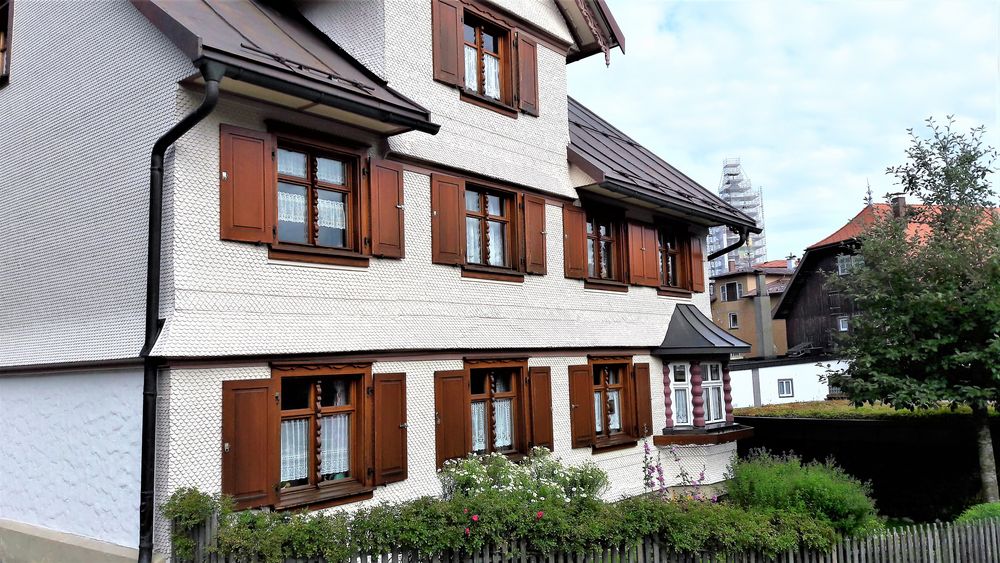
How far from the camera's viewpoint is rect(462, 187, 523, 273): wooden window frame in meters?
12.1

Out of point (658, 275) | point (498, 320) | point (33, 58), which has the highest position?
point (33, 58)

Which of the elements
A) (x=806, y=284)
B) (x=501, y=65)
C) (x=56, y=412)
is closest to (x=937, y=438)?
(x=501, y=65)

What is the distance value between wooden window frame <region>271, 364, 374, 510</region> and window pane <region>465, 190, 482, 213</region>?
3.33 meters

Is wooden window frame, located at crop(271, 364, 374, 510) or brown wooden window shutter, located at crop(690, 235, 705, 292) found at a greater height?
brown wooden window shutter, located at crop(690, 235, 705, 292)

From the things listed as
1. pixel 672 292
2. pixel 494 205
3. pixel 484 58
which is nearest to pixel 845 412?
pixel 672 292

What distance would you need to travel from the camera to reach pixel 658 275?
16.1 meters

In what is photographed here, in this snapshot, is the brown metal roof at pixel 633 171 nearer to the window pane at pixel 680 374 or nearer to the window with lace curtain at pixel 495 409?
the window pane at pixel 680 374

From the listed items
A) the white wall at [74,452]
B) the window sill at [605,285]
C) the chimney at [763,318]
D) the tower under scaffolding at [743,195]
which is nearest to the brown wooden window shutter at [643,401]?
the window sill at [605,285]

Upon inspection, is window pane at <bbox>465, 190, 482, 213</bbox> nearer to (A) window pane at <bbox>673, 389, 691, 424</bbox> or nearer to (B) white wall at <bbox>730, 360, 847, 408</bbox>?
(A) window pane at <bbox>673, 389, 691, 424</bbox>

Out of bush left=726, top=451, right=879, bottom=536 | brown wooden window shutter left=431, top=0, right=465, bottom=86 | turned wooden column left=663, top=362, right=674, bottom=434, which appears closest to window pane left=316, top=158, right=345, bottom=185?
brown wooden window shutter left=431, top=0, right=465, bottom=86

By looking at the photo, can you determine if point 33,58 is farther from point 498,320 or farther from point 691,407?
point 691,407

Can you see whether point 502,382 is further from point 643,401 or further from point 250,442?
point 250,442

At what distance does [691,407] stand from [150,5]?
12.0 metres

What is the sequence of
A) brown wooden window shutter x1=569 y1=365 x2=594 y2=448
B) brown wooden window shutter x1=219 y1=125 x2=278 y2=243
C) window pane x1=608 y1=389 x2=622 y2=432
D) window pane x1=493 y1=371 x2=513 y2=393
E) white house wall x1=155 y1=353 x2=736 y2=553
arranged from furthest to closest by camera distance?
window pane x1=608 y1=389 x2=622 y2=432 → brown wooden window shutter x1=569 y1=365 x2=594 y2=448 → window pane x1=493 y1=371 x2=513 y2=393 → brown wooden window shutter x1=219 y1=125 x2=278 y2=243 → white house wall x1=155 y1=353 x2=736 y2=553
